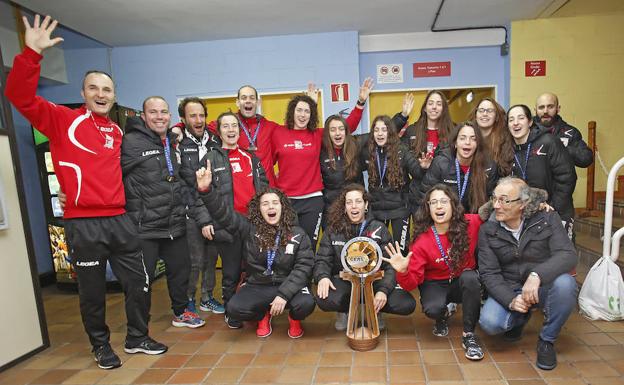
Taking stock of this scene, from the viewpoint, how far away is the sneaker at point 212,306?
3.41 meters

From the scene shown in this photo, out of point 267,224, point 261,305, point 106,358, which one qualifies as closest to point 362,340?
point 261,305

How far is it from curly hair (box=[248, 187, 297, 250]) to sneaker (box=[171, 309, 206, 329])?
2.86 ft

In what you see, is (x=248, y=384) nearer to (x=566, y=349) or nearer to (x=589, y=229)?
(x=566, y=349)

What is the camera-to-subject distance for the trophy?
8.38 ft

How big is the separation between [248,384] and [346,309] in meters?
0.87

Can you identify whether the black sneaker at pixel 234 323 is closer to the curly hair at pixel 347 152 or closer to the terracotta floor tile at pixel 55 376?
the terracotta floor tile at pixel 55 376

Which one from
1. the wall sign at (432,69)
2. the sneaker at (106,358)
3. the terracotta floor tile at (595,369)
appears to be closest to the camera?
the terracotta floor tile at (595,369)

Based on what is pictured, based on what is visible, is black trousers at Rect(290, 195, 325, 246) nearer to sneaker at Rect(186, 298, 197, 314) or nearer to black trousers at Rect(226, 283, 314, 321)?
black trousers at Rect(226, 283, 314, 321)

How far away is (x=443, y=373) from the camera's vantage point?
224cm

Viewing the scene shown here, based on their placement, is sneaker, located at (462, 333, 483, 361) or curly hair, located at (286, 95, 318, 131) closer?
sneaker, located at (462, 333, 483, 361)

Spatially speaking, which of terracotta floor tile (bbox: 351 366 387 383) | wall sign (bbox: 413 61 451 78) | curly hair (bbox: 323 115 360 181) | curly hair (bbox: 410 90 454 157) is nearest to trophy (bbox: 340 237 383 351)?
terracotta floor tile (bbox: 351 366 387 383)

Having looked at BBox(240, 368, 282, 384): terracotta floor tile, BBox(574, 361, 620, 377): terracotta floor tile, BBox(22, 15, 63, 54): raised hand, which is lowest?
BBox(574, 361, 620, 377): terracotta floor tile

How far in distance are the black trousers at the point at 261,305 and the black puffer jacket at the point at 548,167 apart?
1.86m

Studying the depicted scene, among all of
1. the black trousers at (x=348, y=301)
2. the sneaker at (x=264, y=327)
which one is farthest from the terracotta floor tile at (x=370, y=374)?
the sneaker at (x=264, y=327)
